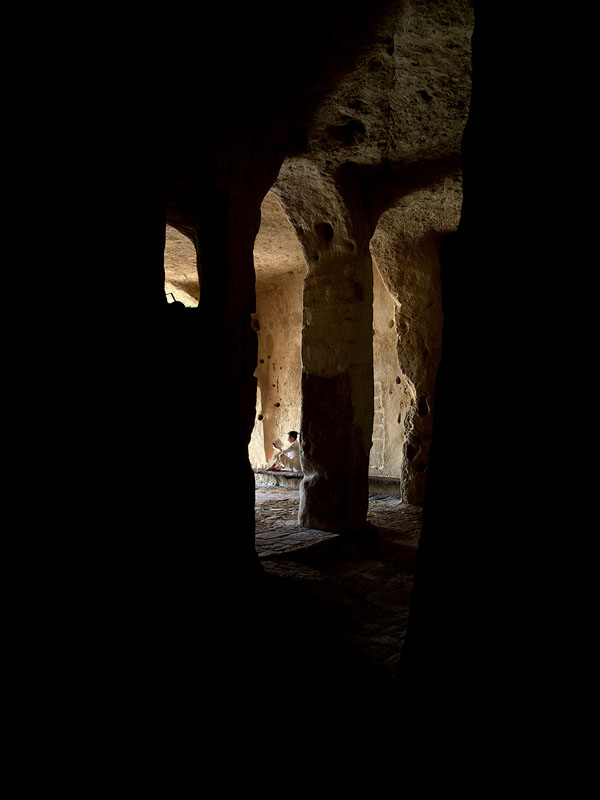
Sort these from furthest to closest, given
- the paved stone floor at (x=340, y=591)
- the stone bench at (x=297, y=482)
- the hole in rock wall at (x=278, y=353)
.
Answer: the hole in rock wall at (x=278, y=353) → the stone bench at (x=297, y=482) → the paved stone floor at (x=340, y=591)

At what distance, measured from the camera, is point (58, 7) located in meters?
2.40

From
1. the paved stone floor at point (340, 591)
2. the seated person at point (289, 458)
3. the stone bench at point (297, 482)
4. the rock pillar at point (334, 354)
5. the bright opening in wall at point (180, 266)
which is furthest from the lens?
the seated person at point (289, 458)

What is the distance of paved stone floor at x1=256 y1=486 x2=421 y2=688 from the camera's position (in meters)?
2.87

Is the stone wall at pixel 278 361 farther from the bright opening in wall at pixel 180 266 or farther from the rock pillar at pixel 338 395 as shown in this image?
the rock pillar at pixel 338 395

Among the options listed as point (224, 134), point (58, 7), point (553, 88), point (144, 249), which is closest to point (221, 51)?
point (224, 134)

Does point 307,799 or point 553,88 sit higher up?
point 553,88

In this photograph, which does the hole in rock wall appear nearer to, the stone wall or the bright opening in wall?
the stone wall

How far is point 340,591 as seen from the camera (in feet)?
13.1

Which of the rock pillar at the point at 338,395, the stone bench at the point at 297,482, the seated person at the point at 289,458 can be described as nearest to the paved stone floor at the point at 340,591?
the rock pillar at the point at 338,395

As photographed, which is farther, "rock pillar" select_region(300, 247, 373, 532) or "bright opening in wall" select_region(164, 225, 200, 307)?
"bright opening in wall" select_region(164, 225, 200, 307)

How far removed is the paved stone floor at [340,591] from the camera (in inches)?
113

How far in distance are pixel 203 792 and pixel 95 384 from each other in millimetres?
1770

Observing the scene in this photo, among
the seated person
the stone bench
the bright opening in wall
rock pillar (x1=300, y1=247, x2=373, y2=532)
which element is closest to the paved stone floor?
rock pillar (x1=300, y1=247, x2=373, y2=532)

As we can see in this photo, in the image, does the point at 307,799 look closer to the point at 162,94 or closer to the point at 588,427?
the point at 588,427
